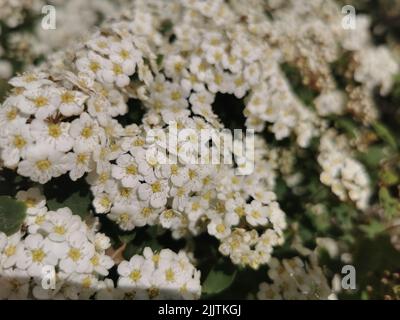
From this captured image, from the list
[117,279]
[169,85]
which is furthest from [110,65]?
[117,279]

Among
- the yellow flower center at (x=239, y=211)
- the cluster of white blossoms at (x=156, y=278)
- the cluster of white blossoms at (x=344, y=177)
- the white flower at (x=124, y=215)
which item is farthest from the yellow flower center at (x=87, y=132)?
the cluster of white blossoms at (x=344, y=177)

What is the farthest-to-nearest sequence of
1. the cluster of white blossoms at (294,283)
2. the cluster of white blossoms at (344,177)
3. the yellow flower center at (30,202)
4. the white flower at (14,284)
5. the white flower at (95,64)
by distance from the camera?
the cluster of white blossoms at (344,177)
the cluster of white blossoms at (294,283)
the white flower at (95,64)
the yellow flower center at (30,202)
the white flower at (14,284)

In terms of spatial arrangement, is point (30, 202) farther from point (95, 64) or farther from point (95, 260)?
point (95, 64)

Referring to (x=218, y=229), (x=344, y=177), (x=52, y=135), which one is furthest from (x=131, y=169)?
(x=344, y=177)

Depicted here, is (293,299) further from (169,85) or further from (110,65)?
(110,65)

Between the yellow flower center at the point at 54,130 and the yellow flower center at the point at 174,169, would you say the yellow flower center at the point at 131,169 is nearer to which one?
the yellow flower center at the point at 174,169

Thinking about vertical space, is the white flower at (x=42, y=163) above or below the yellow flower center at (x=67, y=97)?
below
